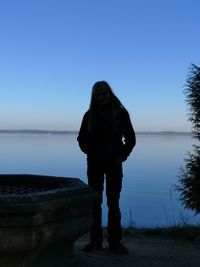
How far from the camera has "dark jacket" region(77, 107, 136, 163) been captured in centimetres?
621

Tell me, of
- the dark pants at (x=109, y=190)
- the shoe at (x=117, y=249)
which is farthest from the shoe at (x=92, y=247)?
the shoe at (x=117, y=249)

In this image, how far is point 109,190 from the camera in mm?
6262

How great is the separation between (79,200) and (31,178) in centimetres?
151

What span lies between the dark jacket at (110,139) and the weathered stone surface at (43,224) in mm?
945

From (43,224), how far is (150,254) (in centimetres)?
223

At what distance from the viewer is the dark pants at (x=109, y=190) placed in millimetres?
6254

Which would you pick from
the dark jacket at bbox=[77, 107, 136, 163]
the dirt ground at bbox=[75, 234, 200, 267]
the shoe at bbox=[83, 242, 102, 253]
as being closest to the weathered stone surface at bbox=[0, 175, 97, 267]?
the dirt ground at bbox=[75, 234, 200, 267]

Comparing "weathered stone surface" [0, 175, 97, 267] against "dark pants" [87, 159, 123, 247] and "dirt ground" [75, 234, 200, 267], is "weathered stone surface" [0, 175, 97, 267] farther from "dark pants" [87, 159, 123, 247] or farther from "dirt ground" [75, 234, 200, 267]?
"dark pants" [87, 159, 123, 247]

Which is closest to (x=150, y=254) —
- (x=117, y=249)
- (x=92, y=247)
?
(x=117, y=249)

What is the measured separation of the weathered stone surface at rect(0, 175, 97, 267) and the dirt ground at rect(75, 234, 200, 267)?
1.79 feet

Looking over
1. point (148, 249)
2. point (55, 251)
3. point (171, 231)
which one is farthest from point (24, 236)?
point (171, 231)

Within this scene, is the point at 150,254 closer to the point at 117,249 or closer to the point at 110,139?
the point at 117,249

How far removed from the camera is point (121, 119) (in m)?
6.25

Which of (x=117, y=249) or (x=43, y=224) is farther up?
(x=43, y=224)
